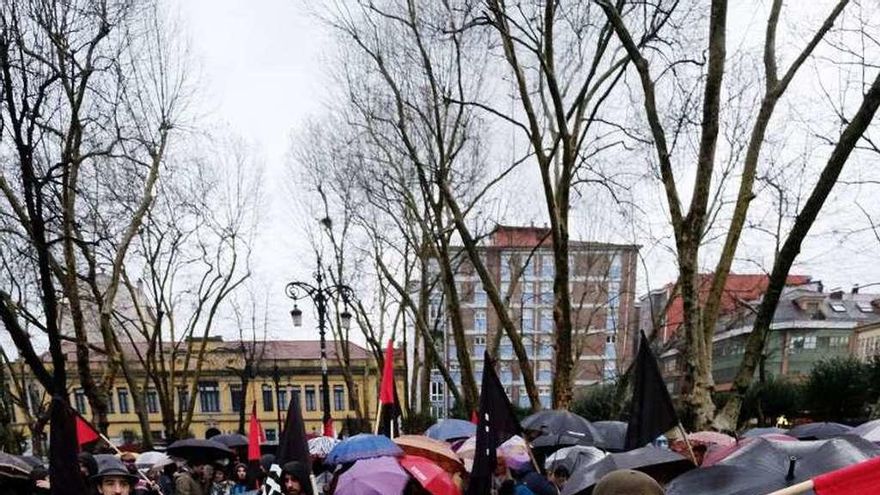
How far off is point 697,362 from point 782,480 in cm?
488

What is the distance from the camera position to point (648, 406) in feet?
17.0

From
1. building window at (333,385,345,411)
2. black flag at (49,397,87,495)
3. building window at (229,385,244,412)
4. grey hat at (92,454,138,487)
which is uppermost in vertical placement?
black flag at (49,397,87,495)

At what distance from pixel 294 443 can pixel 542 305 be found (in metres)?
36.4

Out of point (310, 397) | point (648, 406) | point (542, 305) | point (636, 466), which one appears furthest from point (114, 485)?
point (310, 397)

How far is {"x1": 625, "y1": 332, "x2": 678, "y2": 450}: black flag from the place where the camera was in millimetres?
5105

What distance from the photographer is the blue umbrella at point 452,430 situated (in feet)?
30.5

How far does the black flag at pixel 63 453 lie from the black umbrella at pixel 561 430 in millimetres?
5646

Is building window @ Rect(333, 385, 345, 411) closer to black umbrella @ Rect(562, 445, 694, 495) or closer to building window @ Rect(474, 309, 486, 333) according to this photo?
building window @ Rect(474, 309, 486, 333)

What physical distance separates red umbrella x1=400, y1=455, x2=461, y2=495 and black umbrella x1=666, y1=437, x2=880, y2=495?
7.29 ft

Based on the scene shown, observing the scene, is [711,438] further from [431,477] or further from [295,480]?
[295,480]

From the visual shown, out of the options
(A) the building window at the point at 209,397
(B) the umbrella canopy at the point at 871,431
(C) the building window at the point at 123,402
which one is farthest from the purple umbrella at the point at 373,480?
(C) the building window at the point at 123,402

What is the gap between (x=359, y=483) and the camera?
5227mm

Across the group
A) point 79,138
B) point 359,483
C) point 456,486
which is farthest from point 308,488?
point 79,138

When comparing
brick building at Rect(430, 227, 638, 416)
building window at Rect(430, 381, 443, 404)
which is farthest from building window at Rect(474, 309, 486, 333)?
building window at Rect(430, 381, 443, 404)
